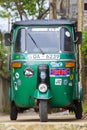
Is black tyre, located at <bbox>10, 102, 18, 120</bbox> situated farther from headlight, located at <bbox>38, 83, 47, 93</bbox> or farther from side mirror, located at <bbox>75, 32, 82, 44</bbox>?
side mirror, located at <bbox>75, 32, 82, 44</bbox>

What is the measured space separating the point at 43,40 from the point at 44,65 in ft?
2.19

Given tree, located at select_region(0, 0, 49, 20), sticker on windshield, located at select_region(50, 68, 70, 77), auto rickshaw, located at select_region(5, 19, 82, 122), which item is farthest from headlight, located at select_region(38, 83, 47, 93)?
Result: tree, located at select_region(0, 0, 49, 20)

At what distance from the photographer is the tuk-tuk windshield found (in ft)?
39.4

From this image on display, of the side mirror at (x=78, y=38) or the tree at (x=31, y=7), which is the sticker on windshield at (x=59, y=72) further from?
the tree at (x=31, y=7)

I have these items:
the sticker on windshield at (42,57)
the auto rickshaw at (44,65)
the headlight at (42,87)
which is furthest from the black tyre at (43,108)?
the sticker on windshield at (42,57)

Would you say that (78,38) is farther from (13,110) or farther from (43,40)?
(13,110)

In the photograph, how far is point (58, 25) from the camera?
40.2 ft

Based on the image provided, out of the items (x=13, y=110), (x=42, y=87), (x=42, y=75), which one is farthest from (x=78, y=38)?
(x=13, y=110)

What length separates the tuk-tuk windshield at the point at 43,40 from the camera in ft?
39.4

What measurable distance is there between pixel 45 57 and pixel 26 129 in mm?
2425

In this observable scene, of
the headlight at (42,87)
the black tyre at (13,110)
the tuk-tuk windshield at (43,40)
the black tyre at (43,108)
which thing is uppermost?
the tuk-tuk windshield at (43,40)

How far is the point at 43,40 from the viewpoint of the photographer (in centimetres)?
1208

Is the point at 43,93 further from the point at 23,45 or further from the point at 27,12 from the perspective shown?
the point at 27,12

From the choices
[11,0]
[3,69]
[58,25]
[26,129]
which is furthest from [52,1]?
[26,129]
